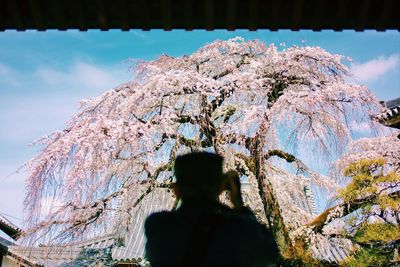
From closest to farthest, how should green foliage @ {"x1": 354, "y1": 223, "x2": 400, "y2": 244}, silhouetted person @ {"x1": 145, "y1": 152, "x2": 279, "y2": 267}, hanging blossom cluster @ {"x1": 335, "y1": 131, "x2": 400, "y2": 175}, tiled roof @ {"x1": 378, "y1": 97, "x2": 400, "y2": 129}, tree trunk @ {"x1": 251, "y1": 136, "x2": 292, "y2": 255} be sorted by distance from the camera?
1. silhouetted person @ {"x1": 145, "y1": 152, "x2": 279, "y2": 267}
2. green foliage @ {"x1": 354, "y1": 223, "x2": 400, "y2": 244}
3. tiled roof @ {"x1": 378, "y1": 97, "x2": 400, "y2": 129}
4. tree trunk @ {"x1": 251, "y1": 136, "x2": 292, "y2": 255}
5. hanging blossom cluster @ {"x1": 335, "y1": 131, "x2": 400, "y2": 175}

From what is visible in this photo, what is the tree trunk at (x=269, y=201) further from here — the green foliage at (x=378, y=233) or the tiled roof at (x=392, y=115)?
the tiled roof at (x=392, y=115)

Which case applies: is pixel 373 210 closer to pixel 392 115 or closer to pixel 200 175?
pixel 392 115

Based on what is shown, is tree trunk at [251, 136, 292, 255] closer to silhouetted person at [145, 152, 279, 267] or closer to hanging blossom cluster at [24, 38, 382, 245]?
hanging blossom cluster at [24, 38, 382, 245]

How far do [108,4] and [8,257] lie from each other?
973cm

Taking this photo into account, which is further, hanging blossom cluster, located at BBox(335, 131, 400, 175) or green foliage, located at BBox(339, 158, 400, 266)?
hanging blossom cluster, located at BBox(335, 131, 400, 175)

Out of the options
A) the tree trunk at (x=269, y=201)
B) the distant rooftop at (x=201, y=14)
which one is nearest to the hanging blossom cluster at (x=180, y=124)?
the tree trunk at (x=269, y=201)

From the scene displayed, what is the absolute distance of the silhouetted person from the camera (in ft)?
4.19

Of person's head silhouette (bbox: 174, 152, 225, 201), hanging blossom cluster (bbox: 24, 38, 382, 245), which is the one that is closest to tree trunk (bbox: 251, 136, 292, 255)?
hanging blossom cluster (bbox: 24, 38, 382, 245)

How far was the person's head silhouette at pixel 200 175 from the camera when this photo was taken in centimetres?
138

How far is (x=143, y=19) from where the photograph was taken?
2.34 meters

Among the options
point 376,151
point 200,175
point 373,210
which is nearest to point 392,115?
point 376,151

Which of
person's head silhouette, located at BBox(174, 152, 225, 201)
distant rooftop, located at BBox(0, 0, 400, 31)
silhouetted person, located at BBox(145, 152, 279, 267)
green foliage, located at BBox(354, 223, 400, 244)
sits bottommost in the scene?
silhouetted person, located at BBox(145, 152, 279, 267)

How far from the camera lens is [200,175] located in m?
1.39

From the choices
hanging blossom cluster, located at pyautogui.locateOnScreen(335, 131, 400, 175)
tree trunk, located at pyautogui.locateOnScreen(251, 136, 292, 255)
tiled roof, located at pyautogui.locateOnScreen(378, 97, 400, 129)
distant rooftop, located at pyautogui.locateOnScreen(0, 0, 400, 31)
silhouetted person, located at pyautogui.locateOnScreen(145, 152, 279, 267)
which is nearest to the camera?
silhouetted person, located at pyautogui.locateOnScreen(145, 152, 279, 267)
